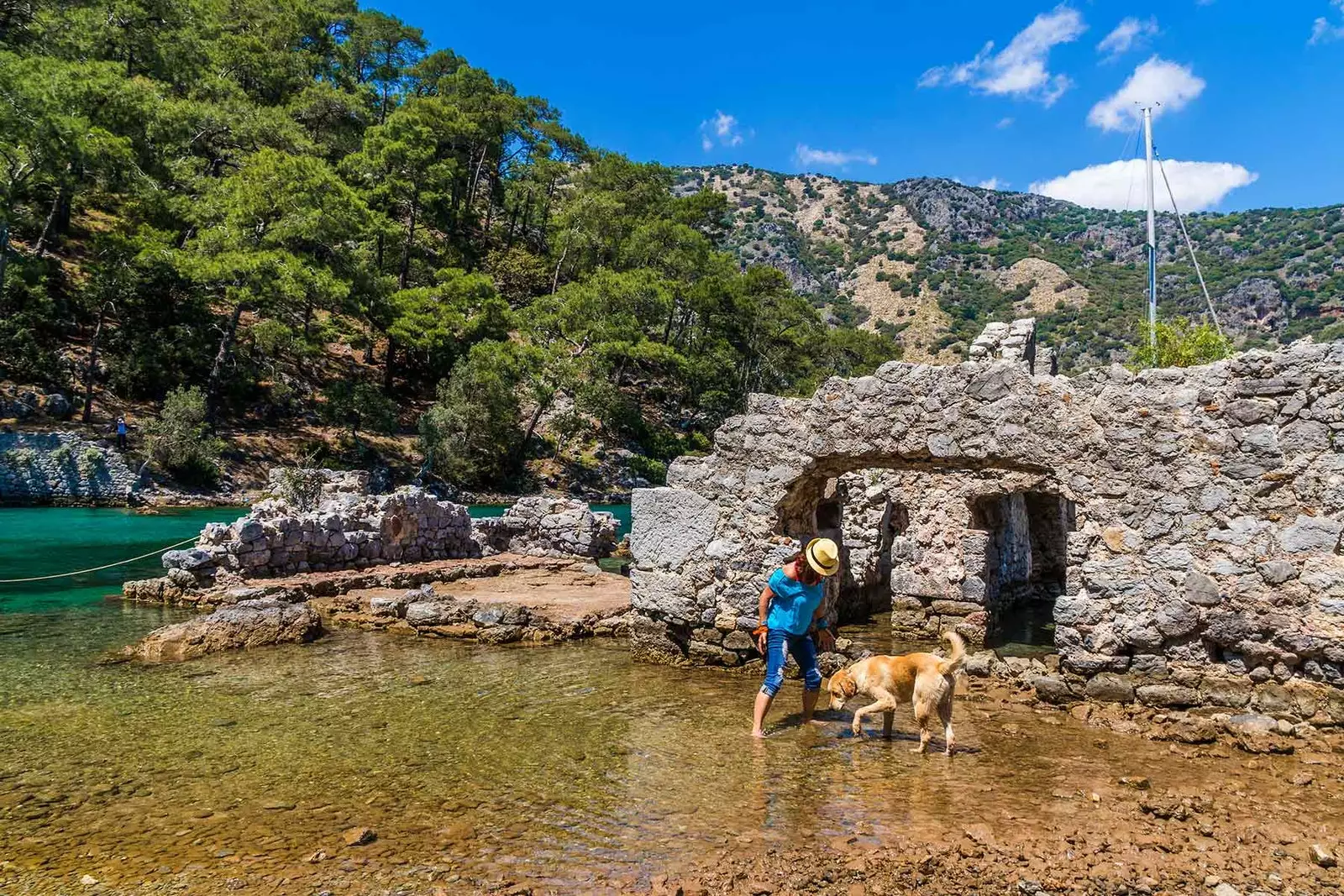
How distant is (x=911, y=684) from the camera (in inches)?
225

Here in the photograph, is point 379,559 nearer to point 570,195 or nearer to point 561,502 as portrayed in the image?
point 561,502

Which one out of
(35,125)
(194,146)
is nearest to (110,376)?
(35,125)

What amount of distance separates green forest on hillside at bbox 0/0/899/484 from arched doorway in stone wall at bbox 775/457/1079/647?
80.5 feet

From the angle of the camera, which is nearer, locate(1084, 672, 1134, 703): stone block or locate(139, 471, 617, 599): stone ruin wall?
locate(1084, 672, 1134, 703): stone block

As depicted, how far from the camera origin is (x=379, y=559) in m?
14.5

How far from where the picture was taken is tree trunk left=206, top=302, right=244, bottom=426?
31484 millimetres

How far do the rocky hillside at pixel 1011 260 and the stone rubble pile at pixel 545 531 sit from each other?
150ft

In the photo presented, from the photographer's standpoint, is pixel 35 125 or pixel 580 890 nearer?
pixel 580 890

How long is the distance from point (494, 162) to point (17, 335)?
3955 centimetres

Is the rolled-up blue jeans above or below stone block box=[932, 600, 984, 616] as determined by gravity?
above

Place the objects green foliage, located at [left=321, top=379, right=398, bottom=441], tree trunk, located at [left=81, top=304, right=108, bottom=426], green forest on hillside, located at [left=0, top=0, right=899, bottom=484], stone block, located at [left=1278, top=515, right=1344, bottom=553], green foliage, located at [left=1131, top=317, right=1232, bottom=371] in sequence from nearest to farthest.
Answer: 1. stone block, located at [left=1278, top=515, right=1344, bottom=553]
2. green foliage, located at [left=1131, top=317, right=1232, bottom=371]
3. tree trunk, located at [left=81, top=304, right=108, bottom=426]
4. green forest on hillside, located at [left=0, top=0, right=899, bottom=484]
5. green foliage, located at [left=321, top=379, right=398, bottom=441]

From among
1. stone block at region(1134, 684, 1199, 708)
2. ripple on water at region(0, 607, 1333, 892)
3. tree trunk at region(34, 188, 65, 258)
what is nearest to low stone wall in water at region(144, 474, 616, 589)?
ripple on water at region(0, 607, 1333, 892)

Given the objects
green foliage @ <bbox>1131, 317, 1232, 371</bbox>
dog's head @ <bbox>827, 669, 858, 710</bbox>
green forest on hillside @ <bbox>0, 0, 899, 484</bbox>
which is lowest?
dog's head @ <bbox>827, 669, 858, 710</bbox>

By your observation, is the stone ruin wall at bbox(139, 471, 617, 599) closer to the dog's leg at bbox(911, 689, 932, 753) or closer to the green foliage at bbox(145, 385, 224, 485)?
the dog's leg at bbox(911, 689, 932, 753)
